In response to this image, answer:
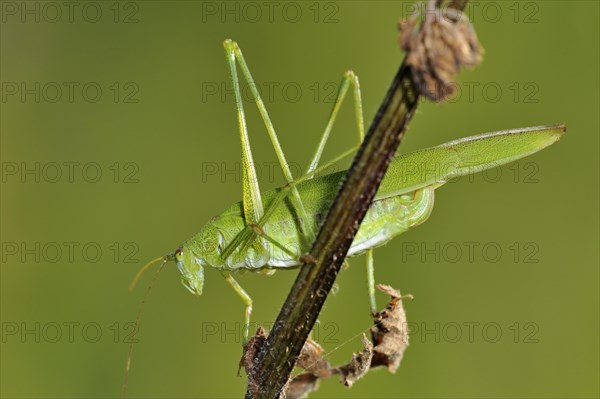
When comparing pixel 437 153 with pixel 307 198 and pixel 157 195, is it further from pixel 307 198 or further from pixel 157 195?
pixel 157 195

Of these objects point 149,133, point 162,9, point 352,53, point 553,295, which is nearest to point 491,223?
point 553,295

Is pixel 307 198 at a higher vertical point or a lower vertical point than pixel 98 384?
higher

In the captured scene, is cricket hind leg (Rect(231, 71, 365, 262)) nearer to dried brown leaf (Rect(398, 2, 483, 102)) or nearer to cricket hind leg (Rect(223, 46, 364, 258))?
cricket hind leg (Rect(223, 46, 364, 258))

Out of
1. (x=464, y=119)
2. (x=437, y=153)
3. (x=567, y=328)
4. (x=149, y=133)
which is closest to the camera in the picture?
(x=437, y=153)

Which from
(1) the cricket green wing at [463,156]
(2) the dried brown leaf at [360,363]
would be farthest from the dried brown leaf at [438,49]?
(2) the dried brown leaf at [360,363]

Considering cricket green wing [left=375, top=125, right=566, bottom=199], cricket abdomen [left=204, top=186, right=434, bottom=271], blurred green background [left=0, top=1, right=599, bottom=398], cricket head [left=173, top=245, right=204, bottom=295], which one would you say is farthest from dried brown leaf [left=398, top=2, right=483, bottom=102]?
blurred green background [left=0, top=1, right=599, bottom=398]

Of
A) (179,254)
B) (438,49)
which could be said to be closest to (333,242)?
(438,49)

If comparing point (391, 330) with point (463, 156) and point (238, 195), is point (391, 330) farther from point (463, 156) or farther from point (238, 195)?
point (238, 195)
